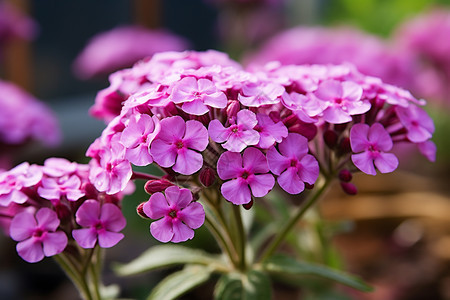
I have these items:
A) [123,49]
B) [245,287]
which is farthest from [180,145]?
[123,49]

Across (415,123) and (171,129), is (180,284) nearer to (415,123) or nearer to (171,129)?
(171,129)

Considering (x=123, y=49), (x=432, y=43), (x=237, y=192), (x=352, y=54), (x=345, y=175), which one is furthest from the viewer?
(x=123, y=49)

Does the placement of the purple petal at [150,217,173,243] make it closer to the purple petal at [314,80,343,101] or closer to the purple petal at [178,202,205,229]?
the purple petal at [178,202,205,229]

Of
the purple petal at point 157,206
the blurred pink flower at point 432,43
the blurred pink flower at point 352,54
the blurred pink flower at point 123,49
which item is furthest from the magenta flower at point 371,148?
the blurred pink flower at point 123,49

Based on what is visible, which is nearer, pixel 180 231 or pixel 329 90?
pixel 180 231

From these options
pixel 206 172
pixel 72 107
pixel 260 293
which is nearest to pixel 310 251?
pixel 260 293

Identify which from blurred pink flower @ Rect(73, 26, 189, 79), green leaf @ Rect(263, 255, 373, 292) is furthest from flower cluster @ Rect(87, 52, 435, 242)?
blurred pink flower @ Rect(73, 26, 189, 79)

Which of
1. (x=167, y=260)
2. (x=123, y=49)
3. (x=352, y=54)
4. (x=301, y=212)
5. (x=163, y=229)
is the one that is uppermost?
(x=163, y=229)

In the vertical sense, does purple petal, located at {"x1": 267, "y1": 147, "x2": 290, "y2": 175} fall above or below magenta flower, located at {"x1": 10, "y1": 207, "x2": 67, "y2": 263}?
above

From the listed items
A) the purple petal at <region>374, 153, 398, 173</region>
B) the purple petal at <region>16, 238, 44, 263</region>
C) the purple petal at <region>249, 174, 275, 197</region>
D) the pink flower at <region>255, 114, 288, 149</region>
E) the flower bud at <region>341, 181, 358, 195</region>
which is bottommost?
the flower bud at <region>341, 181, 358, 195</region>
